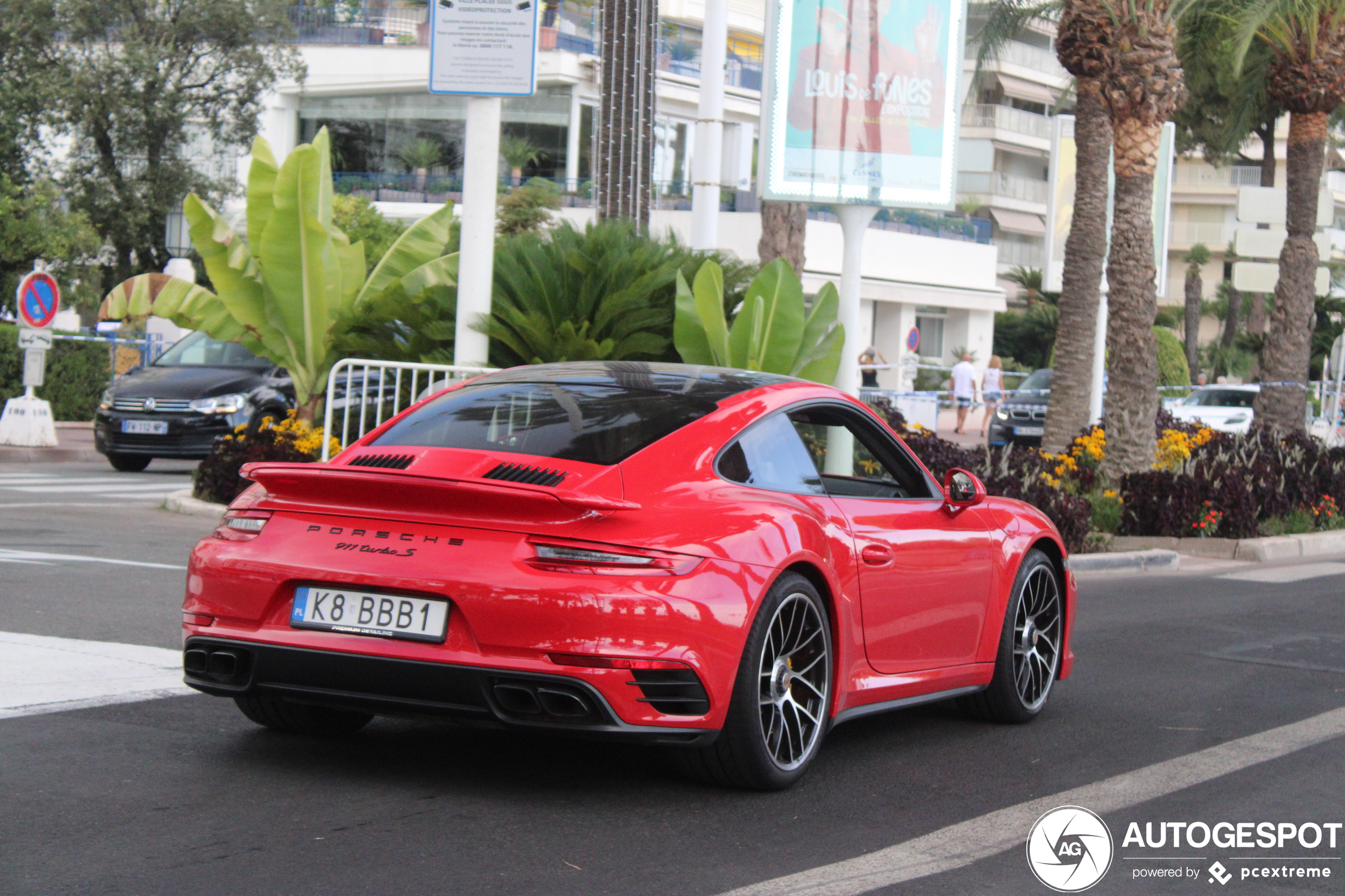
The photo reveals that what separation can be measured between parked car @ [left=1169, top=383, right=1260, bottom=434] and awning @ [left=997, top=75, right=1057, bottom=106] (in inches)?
1656

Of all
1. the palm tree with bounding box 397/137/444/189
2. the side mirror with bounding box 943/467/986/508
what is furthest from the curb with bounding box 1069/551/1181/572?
the palm tree with bounding box 397/137/444/189

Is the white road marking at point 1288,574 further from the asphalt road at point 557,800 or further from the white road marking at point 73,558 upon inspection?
the white road marking at point 73,558

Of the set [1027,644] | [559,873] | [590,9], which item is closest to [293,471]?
[559,873]

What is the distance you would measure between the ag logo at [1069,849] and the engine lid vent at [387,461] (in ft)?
7.58

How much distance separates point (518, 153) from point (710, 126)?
34.3 m

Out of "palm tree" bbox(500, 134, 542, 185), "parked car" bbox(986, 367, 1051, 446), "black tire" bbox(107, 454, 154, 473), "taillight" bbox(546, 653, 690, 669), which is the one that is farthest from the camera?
"palm tree" bbox(500, 134, 542, 185)

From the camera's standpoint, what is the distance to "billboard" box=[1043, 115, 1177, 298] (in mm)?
22344

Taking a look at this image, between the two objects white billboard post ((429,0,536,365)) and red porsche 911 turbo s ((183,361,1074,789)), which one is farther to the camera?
white billboard post ((429,0,536,365))

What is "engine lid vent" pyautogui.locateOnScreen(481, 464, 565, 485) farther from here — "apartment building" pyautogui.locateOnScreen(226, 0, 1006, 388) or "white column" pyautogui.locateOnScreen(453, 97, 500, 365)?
"apartment building" pyautogui.locateOnScreen(226, 0, 1006, 388)

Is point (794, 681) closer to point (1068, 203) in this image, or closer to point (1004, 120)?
point (1068, 203)

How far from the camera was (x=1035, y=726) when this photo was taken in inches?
276

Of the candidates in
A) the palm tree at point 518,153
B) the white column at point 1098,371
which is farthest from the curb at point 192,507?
the palm tree at point 518,153

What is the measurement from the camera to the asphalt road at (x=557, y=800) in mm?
4328

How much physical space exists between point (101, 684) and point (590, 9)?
44.6 metres
